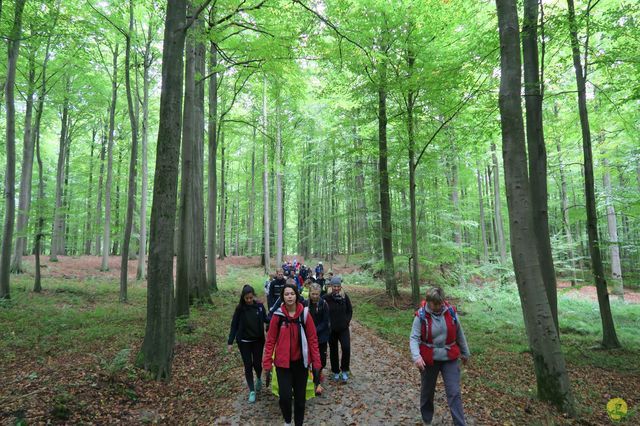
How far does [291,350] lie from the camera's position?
13.4 ft

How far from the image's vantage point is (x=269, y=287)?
885 centimetres

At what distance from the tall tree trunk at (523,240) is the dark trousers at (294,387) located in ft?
10.9

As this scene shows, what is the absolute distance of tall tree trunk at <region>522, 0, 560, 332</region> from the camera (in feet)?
24.3

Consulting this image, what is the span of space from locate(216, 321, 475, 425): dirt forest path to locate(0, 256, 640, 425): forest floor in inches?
0.6

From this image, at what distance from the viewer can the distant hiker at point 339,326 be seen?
6090 millimetres

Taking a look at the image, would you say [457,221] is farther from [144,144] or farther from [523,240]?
[144,144]

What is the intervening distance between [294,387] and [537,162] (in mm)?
6958

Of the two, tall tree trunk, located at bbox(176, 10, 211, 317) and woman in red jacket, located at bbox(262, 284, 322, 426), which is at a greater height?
tall tree trunk, located at bbox(176, 10, 211, 317)

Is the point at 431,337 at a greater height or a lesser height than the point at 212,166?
lesser

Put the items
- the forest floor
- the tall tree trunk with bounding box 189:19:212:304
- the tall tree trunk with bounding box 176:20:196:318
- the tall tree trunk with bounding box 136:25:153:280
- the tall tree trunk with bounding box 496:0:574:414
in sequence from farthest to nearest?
1. the tall tree trunk with bounding box 136:25:153:280
2. the tall tree trunk with bounding box 189:19:212:304
3. the tall tree trunk with bounding box 176:20:196:318
4. the tall tree trunk with bounding box 496:0:574:414
5. the forest floor

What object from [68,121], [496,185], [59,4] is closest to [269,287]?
[59,4]

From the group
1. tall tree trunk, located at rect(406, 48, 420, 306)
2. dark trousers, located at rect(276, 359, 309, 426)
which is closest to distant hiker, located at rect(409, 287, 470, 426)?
dark trousers, located at rect(276, 359, 309, 426)

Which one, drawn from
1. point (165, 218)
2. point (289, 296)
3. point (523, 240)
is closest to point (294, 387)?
point (289, 296)

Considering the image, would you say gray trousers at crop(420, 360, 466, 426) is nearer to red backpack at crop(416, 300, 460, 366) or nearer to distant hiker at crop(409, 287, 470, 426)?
distant hiker at crop(409, 287, 470, 426)
